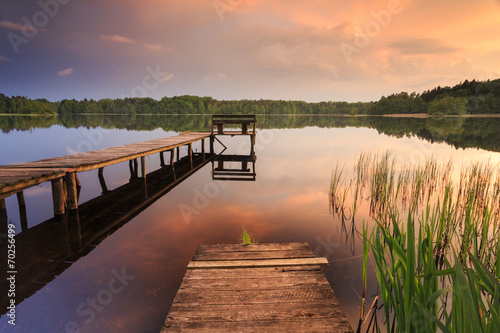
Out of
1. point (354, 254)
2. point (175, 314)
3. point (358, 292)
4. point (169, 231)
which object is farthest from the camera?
point (169, 231)

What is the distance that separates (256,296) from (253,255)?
3.52ft

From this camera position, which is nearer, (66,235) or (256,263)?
(256,263)

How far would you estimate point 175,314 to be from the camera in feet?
9.06

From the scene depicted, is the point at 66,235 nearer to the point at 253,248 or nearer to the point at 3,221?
the point at 3,221

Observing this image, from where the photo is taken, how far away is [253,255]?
13.6 feet

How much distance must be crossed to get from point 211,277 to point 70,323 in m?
2.03

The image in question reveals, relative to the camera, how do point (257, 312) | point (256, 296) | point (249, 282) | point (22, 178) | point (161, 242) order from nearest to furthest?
point (257, 312), point (256, 296), point (249, 282), point (22, 178), point (161, 242)

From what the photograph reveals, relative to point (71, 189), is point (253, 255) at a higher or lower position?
lower

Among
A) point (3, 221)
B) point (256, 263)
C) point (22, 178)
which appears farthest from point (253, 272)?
point (3, 221)

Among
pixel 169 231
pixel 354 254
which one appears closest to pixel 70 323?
pixel 169 231

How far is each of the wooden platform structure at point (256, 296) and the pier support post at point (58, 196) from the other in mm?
5021

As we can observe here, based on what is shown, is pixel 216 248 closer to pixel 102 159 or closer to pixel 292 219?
pixel 292 219

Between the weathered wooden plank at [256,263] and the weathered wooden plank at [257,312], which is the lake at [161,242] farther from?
the weathered wooden plank at [257,312]

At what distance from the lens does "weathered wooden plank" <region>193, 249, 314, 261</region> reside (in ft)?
13.3
